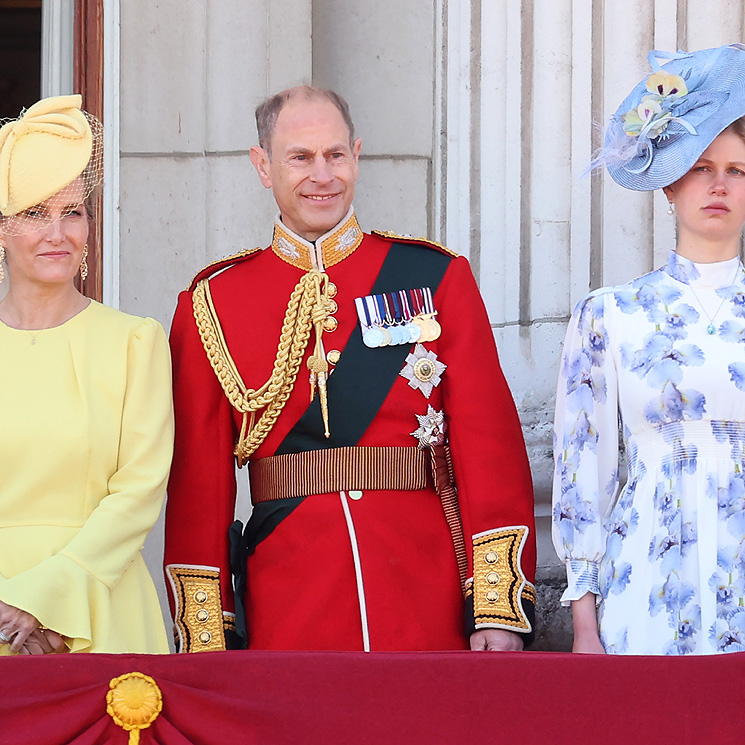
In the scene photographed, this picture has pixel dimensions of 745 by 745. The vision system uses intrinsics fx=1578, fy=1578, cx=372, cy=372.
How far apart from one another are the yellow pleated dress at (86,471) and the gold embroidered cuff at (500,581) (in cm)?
65

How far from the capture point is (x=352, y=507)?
10.5ft

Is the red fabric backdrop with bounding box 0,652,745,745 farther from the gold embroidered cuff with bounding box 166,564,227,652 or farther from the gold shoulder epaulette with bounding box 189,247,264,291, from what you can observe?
the gold shoulder epaulette with bounding box 189,247,264,291

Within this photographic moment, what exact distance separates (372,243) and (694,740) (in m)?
1.44

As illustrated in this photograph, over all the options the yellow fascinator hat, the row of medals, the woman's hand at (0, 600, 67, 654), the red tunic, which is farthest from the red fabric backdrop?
the yellow fascinator hat

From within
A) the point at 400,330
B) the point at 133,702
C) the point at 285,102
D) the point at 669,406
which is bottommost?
the point at 133,702

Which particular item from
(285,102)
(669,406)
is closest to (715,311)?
(669,406)

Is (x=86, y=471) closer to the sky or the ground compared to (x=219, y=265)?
closer to the ground

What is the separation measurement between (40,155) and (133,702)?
1.27 meters

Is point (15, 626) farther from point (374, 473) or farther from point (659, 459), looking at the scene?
point (659, 459)

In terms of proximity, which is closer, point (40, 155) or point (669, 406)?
point (669, 406)

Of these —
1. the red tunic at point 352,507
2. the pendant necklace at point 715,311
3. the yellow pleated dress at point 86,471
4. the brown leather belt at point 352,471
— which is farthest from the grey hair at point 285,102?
the pendant necklace at point 715,311

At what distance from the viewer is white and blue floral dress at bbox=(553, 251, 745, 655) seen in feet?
9.68

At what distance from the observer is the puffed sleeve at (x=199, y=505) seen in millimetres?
3246

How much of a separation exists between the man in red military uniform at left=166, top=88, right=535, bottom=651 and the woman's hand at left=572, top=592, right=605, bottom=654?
0.11 metres
